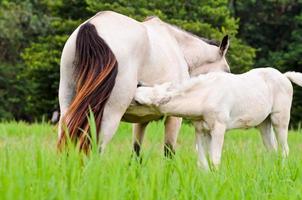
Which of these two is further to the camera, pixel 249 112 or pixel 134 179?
pixel 249 112

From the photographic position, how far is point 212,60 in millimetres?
7141

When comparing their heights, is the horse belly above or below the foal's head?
below

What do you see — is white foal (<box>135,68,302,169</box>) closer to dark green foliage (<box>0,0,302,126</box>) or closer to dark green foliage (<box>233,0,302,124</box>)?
dark green foliage (<box>0,0,302,126</box>)

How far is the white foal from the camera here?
541 cm

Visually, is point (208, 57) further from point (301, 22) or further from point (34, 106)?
point (301, 22)

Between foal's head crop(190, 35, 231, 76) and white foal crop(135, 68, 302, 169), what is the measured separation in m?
0.65

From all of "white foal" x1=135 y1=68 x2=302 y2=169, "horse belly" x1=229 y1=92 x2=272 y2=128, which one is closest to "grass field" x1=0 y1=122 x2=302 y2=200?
"white foal" x1=135 y1=68 x2=302 y2=169

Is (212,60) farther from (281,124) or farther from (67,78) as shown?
(67,78)

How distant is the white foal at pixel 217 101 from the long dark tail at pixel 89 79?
378 millimetres

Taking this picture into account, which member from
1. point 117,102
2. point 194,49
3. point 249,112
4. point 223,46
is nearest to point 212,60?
point 223,46

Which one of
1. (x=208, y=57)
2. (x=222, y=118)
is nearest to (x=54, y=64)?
(x=208, y=57)

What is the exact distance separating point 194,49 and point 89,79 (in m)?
2.09

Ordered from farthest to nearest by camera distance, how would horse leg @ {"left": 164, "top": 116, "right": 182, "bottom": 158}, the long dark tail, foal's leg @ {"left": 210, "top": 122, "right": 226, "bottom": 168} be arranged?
1. horse leg @ {"left": 164, "top": 116, "right": 182, "bottom": 158}
2. foal's leg @ {"left": 210, "top": 122, "right": 226, "bottom": 168}
3. the long dark tail

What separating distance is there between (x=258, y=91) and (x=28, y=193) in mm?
3935
